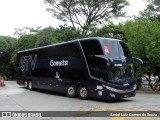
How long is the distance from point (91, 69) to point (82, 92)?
1828 mm

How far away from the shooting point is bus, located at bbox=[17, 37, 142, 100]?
18203 mm

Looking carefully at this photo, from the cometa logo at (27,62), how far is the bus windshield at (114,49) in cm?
902

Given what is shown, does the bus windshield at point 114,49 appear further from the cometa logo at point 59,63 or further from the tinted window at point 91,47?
the cometa logo at point 59,63

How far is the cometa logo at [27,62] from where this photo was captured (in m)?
26.7

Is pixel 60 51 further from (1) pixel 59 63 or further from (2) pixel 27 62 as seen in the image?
(2) pixel 27 62

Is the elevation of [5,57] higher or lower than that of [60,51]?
higher

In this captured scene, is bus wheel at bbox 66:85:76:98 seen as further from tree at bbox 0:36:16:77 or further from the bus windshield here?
tree at bbox 0:36:16:77

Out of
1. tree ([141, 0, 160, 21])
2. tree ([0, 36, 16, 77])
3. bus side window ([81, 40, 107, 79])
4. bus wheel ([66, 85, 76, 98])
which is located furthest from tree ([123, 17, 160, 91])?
tree ([0, 36, 16, 77])

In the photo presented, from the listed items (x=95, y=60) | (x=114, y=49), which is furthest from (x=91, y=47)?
(x=114, y=49)

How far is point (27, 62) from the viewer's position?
28.0 meters

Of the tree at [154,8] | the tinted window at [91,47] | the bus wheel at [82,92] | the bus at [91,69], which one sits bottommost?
the bus wheel at [82,92]

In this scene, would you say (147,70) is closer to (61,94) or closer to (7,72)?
(61,94)

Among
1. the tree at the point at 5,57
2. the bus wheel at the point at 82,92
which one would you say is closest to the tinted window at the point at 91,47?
the bus wheel at the point at 82,92

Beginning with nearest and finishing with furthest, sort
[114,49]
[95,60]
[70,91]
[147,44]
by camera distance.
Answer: [95,60] → [114,49] → [70,91] → [147,44]
